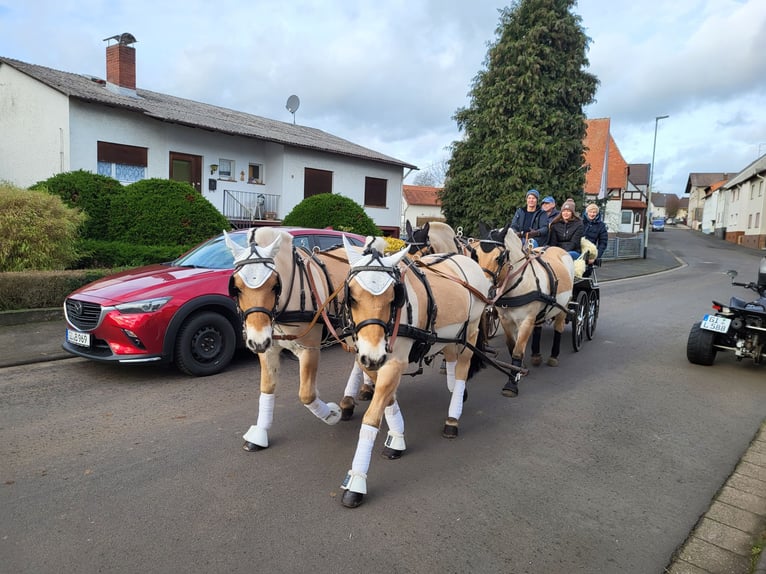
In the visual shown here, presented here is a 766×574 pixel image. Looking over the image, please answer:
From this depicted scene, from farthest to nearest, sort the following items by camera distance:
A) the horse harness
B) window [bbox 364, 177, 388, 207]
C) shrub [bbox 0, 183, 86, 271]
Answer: window [bbox 364, 177, 388, 207], shrub [bbox 0, 183, 86, 271], the horse harness

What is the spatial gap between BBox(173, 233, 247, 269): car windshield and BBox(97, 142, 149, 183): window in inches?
479

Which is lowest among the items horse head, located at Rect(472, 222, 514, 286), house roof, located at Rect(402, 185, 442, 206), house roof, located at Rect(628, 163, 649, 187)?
horse head, located at Rect(472, 222, 514, 286)

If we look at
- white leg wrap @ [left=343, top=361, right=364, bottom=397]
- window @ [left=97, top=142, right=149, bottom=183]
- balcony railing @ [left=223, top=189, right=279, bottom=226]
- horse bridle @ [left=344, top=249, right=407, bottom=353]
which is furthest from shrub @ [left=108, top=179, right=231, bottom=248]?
horse bridle @ [left=344, top=249, right=407, bottom=353]

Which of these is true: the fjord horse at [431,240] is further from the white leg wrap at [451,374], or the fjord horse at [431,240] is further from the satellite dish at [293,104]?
the satellite dish at [293,104]

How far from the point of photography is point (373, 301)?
10.8 feet

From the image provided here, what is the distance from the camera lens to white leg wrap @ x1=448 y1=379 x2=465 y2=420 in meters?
4.81

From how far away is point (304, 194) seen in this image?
23.8 meters

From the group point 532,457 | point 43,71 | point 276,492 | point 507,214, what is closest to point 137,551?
point 276,492

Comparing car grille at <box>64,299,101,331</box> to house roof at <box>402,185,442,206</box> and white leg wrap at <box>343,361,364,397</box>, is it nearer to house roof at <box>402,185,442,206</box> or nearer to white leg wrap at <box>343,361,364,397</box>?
white leg wrap at <box>343,361,364,397</box>

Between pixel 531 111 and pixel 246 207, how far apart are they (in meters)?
14.6

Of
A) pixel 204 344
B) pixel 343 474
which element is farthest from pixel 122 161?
pixel 343 474

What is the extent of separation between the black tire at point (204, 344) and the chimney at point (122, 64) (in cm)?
1743

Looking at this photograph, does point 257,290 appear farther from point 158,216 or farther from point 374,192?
point 374,192

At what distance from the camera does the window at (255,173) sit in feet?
74.5
